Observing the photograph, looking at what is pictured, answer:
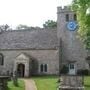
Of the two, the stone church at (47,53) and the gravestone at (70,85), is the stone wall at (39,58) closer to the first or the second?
the stone church at (47,53)

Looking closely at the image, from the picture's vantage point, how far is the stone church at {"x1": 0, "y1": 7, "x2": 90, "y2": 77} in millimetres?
54844

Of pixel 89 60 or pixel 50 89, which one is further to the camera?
pixel 89 60

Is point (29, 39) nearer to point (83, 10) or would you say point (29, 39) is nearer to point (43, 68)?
point (43, 68)

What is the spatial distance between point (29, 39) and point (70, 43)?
8.54m

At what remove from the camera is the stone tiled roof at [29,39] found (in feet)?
186

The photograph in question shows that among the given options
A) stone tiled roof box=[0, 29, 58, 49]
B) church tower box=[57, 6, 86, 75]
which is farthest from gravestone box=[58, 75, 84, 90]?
stone tiled roof box=[0, 29, 58, 49]

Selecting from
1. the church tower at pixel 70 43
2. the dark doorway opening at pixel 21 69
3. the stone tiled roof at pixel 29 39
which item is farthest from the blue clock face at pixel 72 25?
the dark doorway opening at pixel 21 69

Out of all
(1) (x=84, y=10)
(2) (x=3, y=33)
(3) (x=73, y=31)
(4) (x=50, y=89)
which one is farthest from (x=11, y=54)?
(1) (x=84, y=10)

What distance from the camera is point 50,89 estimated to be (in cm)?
3119

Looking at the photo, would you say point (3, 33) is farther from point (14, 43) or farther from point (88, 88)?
point (88, 88)

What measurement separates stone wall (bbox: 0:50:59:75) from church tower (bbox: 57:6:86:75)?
150 cm

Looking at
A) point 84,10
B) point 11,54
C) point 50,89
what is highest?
point 84,10

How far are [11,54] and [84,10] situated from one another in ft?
106

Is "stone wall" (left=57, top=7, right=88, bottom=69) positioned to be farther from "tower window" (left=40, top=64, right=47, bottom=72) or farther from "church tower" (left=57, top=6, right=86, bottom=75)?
"tower window" (left=40, top=64, right=47, bottom=72)
